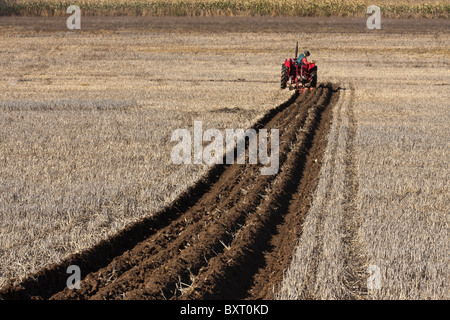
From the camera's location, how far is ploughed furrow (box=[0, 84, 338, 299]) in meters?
6.22

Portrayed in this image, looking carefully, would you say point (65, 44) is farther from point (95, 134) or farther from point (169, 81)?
point (95, 134)

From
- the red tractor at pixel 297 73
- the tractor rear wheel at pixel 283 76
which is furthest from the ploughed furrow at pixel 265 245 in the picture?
the tractor rear wheel at pixel 283 76

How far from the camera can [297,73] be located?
22.0 m

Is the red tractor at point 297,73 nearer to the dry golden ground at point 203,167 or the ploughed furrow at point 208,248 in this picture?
the dry golden ground at point 203,167

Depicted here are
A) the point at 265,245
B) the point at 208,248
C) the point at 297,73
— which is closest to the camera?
the point at 208,248

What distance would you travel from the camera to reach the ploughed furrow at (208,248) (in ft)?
20.4

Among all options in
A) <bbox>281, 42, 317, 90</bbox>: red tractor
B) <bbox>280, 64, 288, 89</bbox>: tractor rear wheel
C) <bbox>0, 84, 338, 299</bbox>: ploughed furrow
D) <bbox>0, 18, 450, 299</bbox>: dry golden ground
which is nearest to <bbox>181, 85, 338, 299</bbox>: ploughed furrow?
<bbox>0, 84, 338, 299</bbox>: ploughed furrow

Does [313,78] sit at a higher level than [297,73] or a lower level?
lower

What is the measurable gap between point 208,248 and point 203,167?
3.92m

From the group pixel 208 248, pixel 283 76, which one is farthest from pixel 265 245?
pixel 283 76

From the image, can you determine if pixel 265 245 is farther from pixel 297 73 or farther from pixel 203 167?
pixel 297 73

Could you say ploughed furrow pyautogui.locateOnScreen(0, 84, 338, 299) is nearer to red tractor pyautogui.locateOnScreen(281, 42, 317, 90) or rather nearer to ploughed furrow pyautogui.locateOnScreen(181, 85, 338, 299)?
ploughed furrow pyautogui.locateOnScreen(181, 85, 338, 299)
